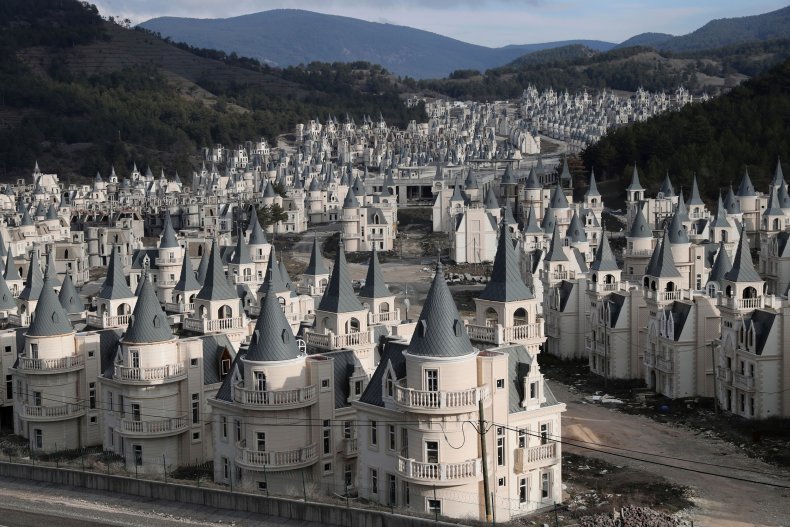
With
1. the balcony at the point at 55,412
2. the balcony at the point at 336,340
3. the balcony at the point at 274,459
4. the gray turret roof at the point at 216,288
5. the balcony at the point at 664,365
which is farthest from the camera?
the balcony at the point at 664,365

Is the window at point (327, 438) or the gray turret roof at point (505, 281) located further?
the gray turret roof at point (505, 281)

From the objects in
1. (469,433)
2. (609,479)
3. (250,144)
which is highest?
(250,144)

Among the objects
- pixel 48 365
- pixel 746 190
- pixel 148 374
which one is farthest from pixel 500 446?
pixel 746 190

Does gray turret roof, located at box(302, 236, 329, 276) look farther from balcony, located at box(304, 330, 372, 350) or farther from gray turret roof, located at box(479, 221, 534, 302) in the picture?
gray turret roof, located at box(479, 221, 534, 302)

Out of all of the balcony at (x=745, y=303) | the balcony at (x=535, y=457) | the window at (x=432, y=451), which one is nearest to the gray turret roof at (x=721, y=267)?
the balcony at (x=745, y=303)

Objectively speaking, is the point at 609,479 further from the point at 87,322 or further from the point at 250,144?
the point at 250,144

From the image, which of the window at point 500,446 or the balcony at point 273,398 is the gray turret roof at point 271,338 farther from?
the window at point 500,446

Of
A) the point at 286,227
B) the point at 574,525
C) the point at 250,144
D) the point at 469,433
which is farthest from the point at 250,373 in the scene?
the point at 250,144

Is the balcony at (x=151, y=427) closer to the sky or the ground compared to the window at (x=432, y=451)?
closer to the ground
